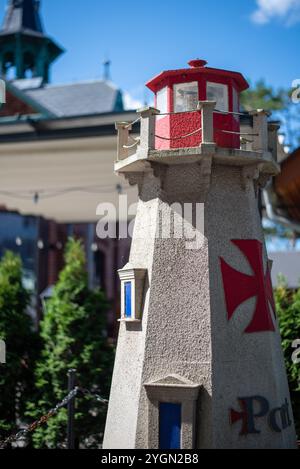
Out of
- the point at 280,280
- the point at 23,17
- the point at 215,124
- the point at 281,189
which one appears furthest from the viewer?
the point at 23,17

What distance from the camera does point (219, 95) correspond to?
7793 millimetres

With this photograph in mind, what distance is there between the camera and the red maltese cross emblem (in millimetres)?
7605

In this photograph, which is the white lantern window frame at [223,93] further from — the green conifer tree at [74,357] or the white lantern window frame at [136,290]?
the green conifer tree at [74,357]

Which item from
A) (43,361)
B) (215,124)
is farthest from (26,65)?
(215,124)

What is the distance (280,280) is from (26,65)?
24.0m

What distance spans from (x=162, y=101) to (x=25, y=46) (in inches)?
1023

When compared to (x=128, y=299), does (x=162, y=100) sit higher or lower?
higher

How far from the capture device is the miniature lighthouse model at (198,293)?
727 centimetres

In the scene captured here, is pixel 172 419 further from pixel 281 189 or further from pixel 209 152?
pixel 281 189

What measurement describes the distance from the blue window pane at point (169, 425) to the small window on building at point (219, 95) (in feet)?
12.7

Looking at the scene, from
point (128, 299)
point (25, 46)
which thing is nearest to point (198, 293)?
point (128, 299)

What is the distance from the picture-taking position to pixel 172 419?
7242mm

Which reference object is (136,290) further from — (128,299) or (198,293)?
(198,293)
